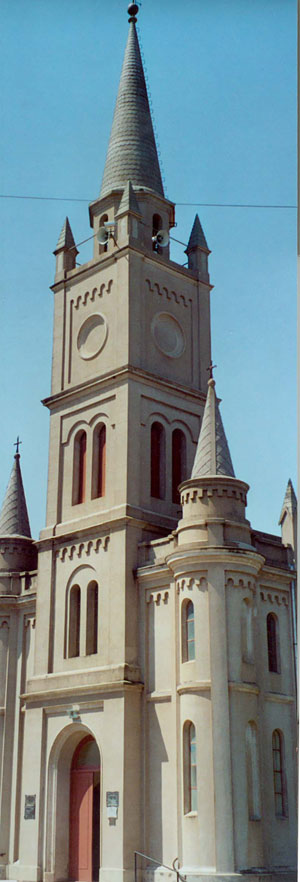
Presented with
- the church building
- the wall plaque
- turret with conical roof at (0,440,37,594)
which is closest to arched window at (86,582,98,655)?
the church building

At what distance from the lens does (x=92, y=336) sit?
3319cm

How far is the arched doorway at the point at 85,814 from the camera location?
2791 cm

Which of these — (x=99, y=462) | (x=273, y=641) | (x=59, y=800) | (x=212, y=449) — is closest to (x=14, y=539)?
(x=99, y=462)

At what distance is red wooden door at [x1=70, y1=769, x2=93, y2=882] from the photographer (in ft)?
91.6

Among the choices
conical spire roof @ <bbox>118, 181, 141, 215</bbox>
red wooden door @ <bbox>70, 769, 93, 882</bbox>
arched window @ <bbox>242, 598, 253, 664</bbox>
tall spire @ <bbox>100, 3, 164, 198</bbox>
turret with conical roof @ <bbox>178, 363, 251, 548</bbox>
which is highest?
tall spire @ <bbox>100, 3, 164, 198</bbox>

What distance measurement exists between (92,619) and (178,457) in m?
6.08

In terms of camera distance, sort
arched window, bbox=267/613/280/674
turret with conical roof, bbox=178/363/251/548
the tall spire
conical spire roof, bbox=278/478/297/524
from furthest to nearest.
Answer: the tall spire < conical spire roof, bbox=278/478/297/524 < arched window, bbox=267/613/280/674 < turret with conical roof, bbox=178/363/251/548

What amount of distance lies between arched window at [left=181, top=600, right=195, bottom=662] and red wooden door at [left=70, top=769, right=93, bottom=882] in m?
5.18

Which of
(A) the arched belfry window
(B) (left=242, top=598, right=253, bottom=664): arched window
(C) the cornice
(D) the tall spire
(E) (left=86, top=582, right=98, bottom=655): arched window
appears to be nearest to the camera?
(B) (left=242, top=598, right=253, bottom=664): arched window

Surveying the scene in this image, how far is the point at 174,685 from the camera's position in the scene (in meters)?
26.7

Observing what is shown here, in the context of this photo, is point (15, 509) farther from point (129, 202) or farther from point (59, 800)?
point (129, 202)

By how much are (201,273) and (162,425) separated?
6.58 m

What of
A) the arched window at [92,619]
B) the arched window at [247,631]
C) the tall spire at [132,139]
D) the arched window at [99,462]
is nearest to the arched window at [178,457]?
the arched window at [99,462]

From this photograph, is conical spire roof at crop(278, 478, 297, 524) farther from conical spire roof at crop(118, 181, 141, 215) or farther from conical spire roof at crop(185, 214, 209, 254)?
conical spire roof at crop(118, 181, 141, 215)
